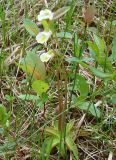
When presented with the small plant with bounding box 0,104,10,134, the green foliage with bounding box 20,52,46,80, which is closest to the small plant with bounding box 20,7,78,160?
the green foliage with bounding box 20,52,46,80

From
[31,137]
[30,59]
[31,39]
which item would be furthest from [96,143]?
[31,39]

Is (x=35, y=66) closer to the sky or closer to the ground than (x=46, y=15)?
closer to the ground

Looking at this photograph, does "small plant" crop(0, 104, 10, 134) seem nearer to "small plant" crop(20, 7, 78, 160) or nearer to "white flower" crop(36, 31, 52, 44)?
"small plant" crop(20, 7, 78, 160)

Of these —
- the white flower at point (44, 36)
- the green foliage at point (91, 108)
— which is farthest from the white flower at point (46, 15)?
the green foliage at point (91, 108)

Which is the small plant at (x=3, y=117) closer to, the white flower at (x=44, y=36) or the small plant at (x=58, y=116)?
the small plant at (x=58, y=116)

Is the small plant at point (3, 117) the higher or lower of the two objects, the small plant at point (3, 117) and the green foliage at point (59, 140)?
the higher

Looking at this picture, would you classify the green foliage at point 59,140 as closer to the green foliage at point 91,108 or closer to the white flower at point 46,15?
the green foliage at point 91,108

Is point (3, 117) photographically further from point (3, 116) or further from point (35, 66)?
point (35, 66)

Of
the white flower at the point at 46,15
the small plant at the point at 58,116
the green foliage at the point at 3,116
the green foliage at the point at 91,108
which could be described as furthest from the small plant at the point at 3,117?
the white flower at the point at 46,15

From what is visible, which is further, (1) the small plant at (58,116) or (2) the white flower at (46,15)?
(1) the small plant at (58,116)

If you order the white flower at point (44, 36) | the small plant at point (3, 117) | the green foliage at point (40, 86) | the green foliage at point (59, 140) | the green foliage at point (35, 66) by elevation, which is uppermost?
the white flower at point (44, 36)

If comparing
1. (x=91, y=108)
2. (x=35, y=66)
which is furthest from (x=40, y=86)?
(x=91, y=108)
